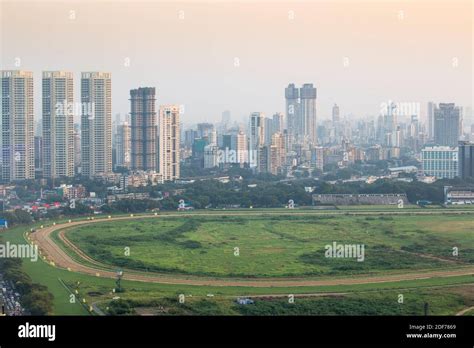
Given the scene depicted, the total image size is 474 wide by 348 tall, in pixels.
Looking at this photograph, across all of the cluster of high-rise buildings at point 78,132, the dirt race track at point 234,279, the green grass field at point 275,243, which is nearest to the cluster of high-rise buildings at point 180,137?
the cluster of high-rise buildings at point 78,132

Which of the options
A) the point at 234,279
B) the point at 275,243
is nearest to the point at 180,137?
the point at 275,243

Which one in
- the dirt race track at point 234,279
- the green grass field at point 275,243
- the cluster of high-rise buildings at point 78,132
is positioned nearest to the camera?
the dirt race track at point 234,279

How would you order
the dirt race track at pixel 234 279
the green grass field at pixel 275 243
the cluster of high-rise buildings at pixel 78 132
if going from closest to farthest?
1. the dirt race track at pixel 234 279
2. the green grass field at pixel 275 243
3. the cluster of high-rise buildings at pixel 78 132

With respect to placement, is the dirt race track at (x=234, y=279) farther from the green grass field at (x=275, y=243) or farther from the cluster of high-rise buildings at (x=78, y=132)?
the cluster of high-rise buildings at (x=78, y=132)

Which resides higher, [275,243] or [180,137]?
[180,137]

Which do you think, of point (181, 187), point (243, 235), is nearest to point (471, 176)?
point (181, 187)

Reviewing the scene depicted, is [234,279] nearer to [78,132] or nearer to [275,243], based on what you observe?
[275,243]
